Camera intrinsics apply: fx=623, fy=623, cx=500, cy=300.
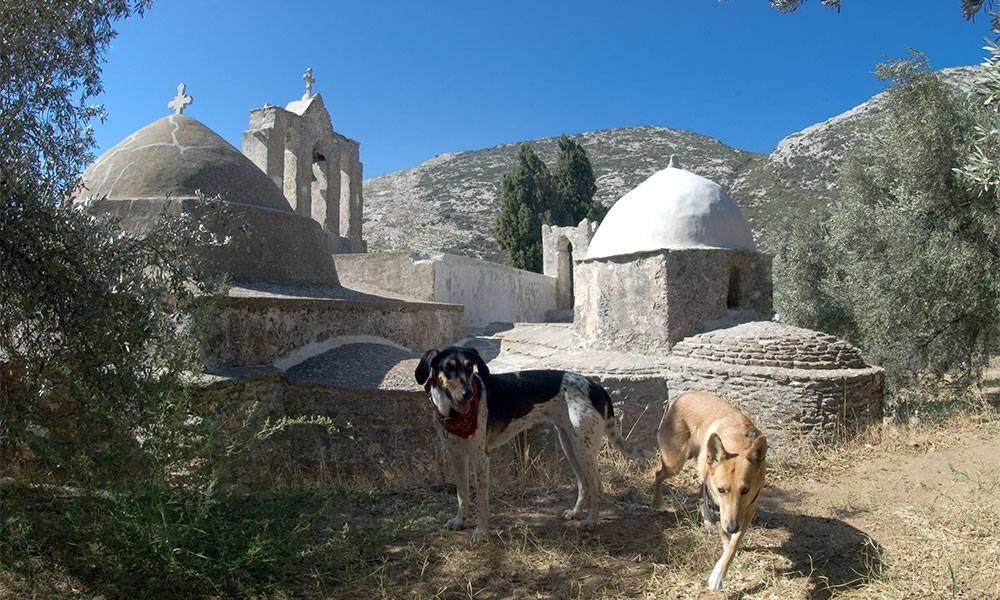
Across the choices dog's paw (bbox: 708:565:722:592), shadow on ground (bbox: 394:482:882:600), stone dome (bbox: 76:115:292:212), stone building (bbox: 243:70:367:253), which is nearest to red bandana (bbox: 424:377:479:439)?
shadow on ground (bbox: 394:482:882:600)

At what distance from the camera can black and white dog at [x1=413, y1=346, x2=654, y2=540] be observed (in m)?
3.40

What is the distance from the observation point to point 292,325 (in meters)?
7.36

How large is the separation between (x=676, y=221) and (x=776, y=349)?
2.62m

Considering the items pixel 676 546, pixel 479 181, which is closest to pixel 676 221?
pixel 676 546

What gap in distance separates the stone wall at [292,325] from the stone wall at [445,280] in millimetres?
2028

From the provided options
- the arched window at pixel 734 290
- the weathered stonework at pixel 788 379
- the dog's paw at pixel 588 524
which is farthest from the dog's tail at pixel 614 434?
the arched window at pixel 734 290

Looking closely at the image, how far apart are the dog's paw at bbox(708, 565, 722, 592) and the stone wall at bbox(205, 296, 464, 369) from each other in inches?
203

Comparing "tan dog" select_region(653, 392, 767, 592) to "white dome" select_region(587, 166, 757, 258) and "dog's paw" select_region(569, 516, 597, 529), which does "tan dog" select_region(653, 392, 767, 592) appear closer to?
"dog's paw" select_region(569, 516, 597, 529)

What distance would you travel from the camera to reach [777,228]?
16500mm

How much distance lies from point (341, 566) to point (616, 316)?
7.48m

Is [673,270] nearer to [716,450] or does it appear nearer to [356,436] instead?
[356,436]

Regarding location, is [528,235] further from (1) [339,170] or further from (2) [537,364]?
(2) [537,364]

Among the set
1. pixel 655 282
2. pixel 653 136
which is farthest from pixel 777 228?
pixel 653 136

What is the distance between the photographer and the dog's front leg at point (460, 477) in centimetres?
356
